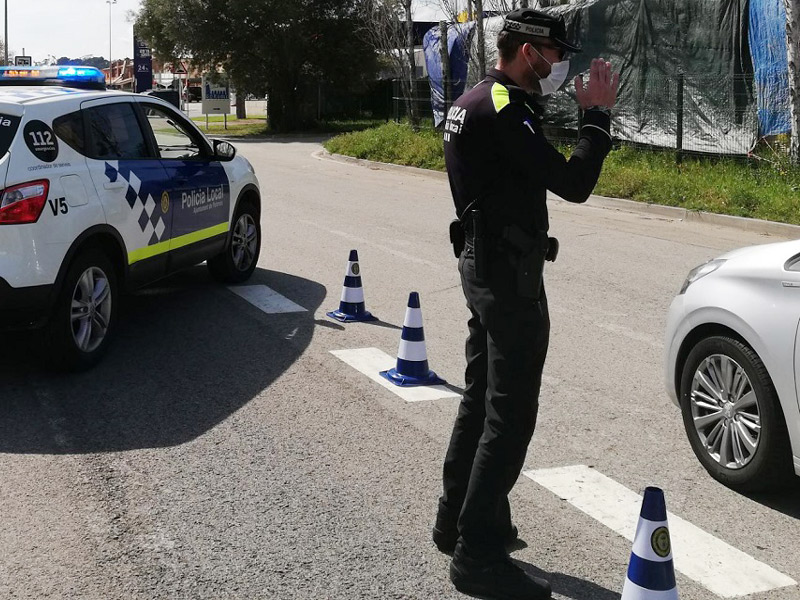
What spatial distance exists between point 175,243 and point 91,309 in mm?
1351

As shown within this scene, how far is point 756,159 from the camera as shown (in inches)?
669

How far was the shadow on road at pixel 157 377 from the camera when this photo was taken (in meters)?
5.39

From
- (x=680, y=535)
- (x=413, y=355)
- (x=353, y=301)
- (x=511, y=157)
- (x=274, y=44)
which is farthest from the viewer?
(x=274, y=44)

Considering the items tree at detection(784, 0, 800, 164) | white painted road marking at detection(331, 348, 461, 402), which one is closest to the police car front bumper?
white painted road marking at detection(331, 348, 461, 402)

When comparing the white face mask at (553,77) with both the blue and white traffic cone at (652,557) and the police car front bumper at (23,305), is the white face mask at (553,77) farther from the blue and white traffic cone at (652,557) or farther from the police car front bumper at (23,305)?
the police car front bumper at (23,305)

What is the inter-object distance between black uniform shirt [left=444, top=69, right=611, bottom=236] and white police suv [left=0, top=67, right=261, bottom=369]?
3.24 meters

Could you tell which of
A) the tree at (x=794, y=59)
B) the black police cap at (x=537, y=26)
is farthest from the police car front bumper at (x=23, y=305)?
the tree at (x=794, y=59)

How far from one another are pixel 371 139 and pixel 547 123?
5.45m

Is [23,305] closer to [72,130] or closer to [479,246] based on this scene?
[72,130]

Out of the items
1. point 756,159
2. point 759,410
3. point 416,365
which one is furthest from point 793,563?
point 756,159

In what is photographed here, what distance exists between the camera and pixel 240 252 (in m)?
9.36

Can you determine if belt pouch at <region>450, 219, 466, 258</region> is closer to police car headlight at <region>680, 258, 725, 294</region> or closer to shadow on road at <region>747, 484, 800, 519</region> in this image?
police car headlight at <region>680, 258, 725, 294</region>

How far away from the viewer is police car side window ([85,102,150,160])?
6.91 metres

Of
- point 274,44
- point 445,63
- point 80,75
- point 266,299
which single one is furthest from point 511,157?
point 274,44
